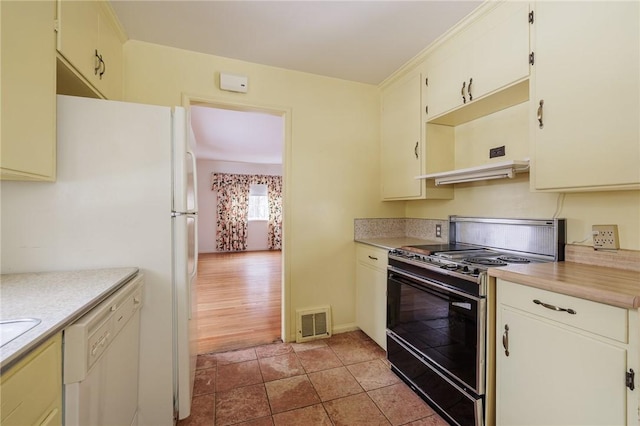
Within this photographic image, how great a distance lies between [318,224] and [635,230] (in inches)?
79.7

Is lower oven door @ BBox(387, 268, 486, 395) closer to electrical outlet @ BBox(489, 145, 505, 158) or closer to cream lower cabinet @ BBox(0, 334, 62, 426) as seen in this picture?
electrical outlet @ BBox(489, 145, 505, 158)

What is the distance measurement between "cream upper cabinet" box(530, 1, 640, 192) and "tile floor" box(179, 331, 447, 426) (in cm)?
150

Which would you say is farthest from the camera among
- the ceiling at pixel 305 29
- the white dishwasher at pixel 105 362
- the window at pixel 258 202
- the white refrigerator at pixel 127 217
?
the window at pixel 258 202

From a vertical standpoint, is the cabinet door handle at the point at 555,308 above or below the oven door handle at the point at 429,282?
above

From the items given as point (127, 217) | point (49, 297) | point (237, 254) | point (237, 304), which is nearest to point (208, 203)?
point (237, 254)

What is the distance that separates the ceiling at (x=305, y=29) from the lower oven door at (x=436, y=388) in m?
2.22

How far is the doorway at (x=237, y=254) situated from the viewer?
2584 millimetres

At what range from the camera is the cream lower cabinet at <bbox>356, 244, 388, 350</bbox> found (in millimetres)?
2275

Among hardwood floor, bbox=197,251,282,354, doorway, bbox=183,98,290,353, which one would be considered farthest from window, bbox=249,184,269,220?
hardwood floor, bbox=197,251,282,354

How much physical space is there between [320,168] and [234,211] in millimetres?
5474

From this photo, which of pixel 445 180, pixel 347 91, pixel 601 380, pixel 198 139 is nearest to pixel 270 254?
pixel 198 139

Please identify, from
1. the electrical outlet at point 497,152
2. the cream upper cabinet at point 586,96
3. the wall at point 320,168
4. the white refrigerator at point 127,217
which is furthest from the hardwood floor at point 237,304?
the cream upper cabinet at point 586,96

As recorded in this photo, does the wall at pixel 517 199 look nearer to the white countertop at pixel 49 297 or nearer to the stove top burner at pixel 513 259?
the stove top burner at pixel 513 259

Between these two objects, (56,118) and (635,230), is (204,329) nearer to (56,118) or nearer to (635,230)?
(56,118)
